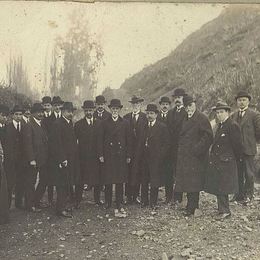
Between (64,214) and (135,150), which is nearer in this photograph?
(64,214)

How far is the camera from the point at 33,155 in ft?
21.5

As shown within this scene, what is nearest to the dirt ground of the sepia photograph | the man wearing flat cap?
the sepia photograph

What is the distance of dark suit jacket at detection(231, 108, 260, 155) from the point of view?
21.9 feet

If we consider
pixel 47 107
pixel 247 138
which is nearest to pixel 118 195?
pixel 47 107

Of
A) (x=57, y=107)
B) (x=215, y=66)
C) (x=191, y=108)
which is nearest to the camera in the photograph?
(x=191, y=108)

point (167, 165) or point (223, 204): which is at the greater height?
point (167, 165)

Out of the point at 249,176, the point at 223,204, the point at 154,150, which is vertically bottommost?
the point at 223,204

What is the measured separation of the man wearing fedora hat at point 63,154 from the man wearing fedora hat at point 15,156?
548mm

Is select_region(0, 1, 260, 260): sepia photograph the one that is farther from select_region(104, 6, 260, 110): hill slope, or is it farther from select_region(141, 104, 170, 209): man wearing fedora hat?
select_region(104, 6, 260, 110): hill slope

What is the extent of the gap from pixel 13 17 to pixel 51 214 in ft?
11.1

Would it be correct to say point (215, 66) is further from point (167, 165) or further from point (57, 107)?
point (57, 107)

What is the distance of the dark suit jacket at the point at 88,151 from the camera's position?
6797 mm

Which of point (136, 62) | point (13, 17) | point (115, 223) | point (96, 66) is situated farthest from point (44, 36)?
point (115, 223)

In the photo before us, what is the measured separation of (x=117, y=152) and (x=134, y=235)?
4.66ft
